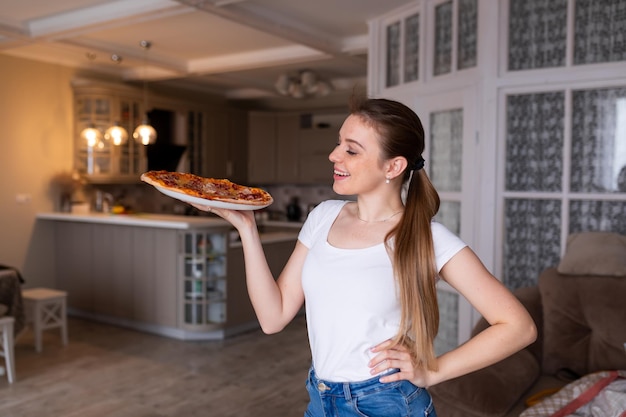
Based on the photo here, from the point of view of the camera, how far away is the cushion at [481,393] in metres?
2.32

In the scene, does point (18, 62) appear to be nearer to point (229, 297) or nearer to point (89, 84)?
point (89, 84)

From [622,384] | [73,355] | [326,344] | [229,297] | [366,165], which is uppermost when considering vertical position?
[366,165]

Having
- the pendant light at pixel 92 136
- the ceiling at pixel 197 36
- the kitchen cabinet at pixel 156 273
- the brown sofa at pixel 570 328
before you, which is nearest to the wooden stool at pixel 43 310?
the kitchen cabinet at pixel 156 273

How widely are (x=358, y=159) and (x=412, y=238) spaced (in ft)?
0.71

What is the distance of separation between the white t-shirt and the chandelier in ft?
17.1

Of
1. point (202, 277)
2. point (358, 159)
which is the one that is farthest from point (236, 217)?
point (202, 277)

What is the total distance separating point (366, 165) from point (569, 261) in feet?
6.39

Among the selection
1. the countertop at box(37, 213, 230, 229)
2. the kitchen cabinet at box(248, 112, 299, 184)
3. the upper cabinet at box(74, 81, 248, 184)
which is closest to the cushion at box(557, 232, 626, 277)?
the countertop at box(37, 213, 230, 229)

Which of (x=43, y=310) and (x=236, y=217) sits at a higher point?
(x=236, y=217)

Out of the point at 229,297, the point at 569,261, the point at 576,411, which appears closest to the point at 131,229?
the point at 229,297

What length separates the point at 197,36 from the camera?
5117 millimetres

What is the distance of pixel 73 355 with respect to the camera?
4.54m

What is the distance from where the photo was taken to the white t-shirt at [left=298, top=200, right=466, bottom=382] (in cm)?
123

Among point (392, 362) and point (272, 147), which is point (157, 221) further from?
point (392, 362)
